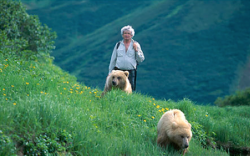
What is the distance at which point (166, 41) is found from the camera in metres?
69.6

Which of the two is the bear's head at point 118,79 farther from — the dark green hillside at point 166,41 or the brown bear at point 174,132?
the dark green hillside at point 166,41

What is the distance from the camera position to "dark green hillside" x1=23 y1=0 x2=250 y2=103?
5059cm

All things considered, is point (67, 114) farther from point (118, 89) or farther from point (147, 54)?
point (147, 54)

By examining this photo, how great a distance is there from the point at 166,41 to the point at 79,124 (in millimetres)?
66187

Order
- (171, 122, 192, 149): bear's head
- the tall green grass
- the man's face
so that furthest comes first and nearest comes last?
the man's face → (171, 122, 192, 149): bear's head → the tall green grass

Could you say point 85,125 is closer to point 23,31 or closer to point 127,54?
point 127,54

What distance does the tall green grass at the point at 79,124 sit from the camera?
173 inches

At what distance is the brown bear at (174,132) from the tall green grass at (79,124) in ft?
0.60

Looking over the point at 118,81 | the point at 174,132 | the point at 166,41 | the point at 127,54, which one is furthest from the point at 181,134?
the point at 166,41

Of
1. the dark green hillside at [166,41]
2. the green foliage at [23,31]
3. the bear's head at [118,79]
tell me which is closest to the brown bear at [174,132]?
the bear's head at [118,79]

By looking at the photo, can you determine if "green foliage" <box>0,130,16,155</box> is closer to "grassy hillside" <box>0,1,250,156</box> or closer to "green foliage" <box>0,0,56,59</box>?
"grassy hillside" <box>0,1,250,156</box>

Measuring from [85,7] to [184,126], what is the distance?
318 ft

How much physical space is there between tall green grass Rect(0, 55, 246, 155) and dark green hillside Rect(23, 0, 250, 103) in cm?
3470

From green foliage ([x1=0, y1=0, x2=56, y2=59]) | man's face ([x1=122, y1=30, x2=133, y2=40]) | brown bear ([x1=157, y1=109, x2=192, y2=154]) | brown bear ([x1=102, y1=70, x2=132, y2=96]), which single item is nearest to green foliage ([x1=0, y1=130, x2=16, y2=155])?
brown bear ([x1=157, y1=109, x2=192, y2=154])
